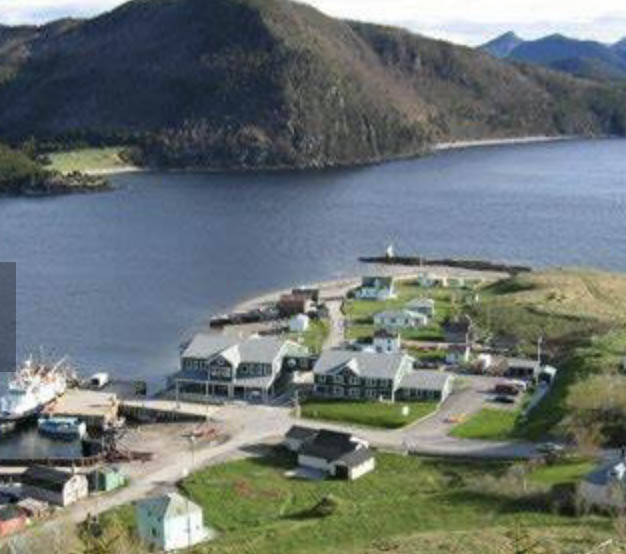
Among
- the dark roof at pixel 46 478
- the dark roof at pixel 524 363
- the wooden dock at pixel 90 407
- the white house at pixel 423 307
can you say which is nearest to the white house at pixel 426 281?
the white house at pixel 423 307

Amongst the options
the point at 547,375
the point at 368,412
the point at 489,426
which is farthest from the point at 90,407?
the point at 547,375

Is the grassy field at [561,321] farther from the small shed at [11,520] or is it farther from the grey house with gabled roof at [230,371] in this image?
the small shed at [11,520]

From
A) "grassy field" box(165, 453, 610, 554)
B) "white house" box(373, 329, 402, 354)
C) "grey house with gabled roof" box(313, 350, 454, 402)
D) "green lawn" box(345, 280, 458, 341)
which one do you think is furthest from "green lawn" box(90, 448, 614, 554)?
"green lawn" box(345, 280, 458, 341)

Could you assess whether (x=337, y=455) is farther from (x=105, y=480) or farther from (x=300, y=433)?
(x=105, y=480)

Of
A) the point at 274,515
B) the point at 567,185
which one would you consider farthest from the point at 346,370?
the point at 567,185

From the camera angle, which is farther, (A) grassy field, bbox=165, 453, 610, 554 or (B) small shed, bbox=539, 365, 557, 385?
(B) small shed, bbox=539, 365, 557, 385

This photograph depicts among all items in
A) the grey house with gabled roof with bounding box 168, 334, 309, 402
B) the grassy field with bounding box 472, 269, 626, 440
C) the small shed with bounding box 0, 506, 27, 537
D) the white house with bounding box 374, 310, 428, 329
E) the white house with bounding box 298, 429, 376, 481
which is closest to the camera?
the small shed with bounding box 0, 506, 27, 537

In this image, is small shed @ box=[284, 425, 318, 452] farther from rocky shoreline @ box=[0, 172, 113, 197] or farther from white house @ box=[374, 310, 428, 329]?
rocky shoreline @ box=[0, 172, 113, 197]

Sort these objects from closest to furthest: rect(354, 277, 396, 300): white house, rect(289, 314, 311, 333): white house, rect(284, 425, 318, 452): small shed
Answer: rect(284, 425, 318, 452): small shed → rect(289, 314, 311, 333): white house → rect(354, 277, 396, 300): white house
